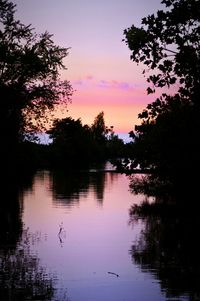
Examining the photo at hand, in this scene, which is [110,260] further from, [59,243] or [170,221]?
[170,221]

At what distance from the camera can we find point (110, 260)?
30.2 meters

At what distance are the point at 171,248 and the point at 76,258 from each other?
25.2ft

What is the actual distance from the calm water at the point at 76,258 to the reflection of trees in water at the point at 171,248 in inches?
8.9

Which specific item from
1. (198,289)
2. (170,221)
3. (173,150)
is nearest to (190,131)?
(173,150)

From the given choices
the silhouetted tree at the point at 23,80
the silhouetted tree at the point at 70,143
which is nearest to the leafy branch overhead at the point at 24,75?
the silhouetted tree at the point at 23,80

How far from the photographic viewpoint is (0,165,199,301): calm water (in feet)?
67.1

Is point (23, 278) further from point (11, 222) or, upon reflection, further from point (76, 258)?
point (11, 222)

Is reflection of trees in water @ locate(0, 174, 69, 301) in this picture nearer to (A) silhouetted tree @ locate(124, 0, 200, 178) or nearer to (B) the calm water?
(B) the calm water

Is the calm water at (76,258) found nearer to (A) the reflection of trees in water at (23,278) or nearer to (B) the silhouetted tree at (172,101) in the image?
(A) the reflection of trees in water at (23,278)

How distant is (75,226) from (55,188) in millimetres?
45789

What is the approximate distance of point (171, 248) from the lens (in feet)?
113

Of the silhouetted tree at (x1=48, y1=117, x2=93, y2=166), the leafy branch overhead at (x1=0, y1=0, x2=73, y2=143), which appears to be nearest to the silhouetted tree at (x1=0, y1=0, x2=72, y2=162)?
the leafy branch overhead at (x1=0, y1=0, x2=73, y2=143)

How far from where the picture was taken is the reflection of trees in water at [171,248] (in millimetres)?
21948

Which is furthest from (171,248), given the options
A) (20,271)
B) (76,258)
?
(20,271)
